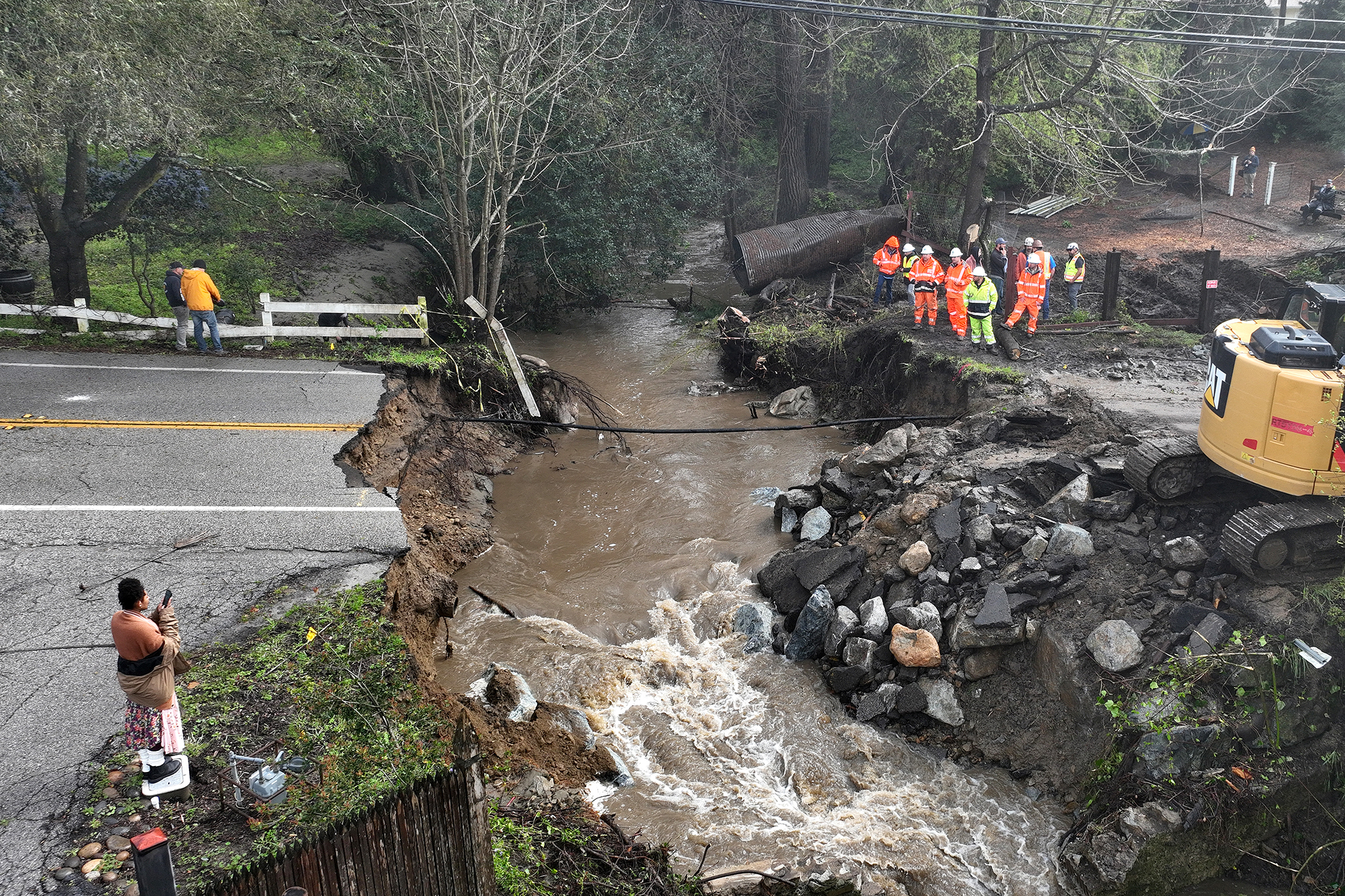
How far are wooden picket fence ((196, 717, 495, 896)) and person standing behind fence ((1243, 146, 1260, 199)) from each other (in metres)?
25.7

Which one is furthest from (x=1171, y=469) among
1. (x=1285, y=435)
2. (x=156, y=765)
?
(x=156, y=765)

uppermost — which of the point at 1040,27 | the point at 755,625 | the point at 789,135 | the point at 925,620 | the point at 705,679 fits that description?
the point at 1040,27

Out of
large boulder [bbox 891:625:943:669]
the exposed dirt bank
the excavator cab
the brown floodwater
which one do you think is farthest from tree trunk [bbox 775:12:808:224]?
large boulder [bbox 891:625:943:669]

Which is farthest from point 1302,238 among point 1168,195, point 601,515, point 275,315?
point 275,315

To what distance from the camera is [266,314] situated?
13656 millimetres

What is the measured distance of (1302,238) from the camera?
1967 centimetres

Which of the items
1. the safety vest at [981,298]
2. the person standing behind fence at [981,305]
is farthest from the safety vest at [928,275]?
the safety vest at [981,298]

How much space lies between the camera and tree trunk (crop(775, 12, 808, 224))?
2194 centimetres

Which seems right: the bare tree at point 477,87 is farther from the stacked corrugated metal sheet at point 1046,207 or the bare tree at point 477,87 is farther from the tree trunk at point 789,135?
the stacked corrugated metal sheet at point 1046,207

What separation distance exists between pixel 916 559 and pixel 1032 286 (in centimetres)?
722

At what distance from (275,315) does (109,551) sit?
845cm

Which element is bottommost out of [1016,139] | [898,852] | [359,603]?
[898,852]

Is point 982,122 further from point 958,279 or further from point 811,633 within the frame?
point 811,633

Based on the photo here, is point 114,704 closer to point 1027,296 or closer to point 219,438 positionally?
point 219,438
